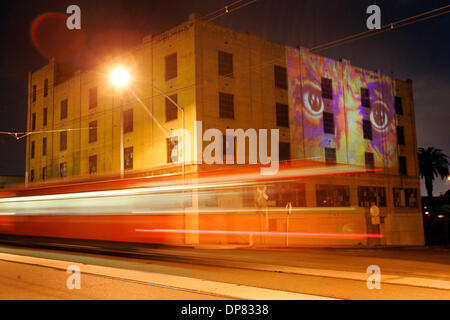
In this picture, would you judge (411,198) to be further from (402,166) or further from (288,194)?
(288,194)

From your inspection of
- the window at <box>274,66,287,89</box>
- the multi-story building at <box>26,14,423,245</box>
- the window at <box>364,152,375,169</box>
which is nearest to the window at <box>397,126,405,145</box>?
the multi-story building at <box>26,14,423,245</box>

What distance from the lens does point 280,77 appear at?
33156 millimetres

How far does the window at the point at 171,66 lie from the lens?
30.5 meters

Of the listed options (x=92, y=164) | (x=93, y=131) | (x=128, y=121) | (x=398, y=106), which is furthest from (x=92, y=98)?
(x=398, y=106)

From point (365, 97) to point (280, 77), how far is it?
32.5ft

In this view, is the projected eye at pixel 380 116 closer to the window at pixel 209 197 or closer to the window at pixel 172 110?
the window at pixel 172 110

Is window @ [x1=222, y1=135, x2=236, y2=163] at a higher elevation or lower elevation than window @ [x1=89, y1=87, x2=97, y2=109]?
lower

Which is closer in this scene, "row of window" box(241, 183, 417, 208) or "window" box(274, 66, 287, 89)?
"row of window" box(241, 183, 417, 208)

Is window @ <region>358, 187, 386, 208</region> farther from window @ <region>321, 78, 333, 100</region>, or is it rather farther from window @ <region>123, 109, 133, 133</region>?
window @ <region>123, 109, 133, 133</region>

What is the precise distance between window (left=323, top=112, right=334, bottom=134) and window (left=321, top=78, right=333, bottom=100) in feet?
4.65

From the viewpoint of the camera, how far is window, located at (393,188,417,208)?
3897cm

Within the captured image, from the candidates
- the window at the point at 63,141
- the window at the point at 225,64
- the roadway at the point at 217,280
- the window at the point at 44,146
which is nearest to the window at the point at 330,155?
the window at the point at 225,64

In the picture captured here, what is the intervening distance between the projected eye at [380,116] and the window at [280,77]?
10321 millimetres
